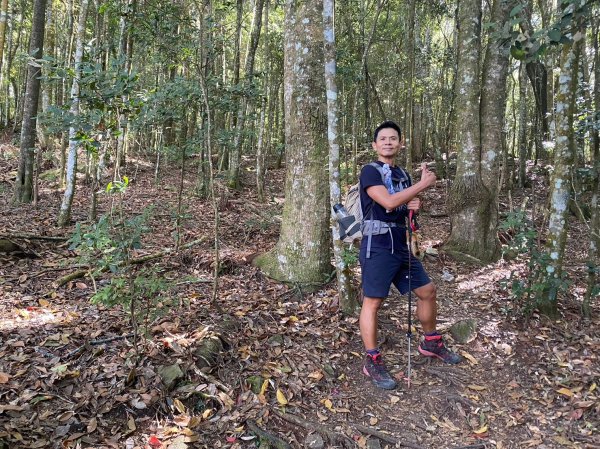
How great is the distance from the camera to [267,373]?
380 centimetres

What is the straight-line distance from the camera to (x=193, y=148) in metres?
7.76

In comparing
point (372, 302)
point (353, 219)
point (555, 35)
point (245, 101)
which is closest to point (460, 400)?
point (372, 302)

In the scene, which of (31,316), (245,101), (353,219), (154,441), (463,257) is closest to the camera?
(154,441)

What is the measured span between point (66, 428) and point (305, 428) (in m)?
1.72

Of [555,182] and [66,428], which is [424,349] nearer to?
[555,182]

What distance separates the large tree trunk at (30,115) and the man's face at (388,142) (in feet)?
23.4

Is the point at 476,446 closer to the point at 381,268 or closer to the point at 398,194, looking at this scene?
the point at 381,268

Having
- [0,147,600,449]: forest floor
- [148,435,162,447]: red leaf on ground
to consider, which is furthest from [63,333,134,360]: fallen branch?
[148,435,162,447]: red leaf on ground

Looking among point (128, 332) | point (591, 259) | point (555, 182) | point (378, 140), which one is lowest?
point (128, 332)

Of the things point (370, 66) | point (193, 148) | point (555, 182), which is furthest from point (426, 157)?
point (555, 182)

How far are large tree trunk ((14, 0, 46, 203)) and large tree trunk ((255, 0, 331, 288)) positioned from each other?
18.5 feet

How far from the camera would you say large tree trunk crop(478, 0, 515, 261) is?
6.69 metres

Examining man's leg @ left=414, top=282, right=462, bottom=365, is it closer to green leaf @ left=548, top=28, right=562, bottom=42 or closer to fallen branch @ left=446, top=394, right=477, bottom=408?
fallen branch @ left=446, top=394, right=477, bottom=408

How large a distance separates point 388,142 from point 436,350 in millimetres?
2105
